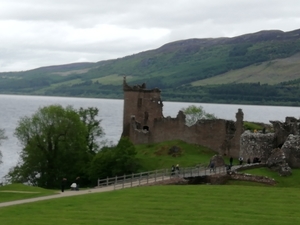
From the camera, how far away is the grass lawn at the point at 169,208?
29219 mm

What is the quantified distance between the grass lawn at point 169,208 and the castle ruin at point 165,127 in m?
30.5

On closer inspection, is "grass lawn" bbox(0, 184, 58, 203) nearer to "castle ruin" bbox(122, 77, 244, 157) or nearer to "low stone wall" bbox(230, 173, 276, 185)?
"low stone wall" bbox(230, 173, 276, 185)

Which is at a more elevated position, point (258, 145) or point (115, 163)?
point (258, 145)

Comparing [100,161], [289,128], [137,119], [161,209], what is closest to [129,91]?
[137,119]

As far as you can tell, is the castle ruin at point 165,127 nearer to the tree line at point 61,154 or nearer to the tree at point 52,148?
the tree line at point 61,154

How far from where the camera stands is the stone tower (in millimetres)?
82938

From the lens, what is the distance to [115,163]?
214 ft

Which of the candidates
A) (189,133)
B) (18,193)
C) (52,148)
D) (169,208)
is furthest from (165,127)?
(169,208)

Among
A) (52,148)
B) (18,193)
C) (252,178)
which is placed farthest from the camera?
(52,148)

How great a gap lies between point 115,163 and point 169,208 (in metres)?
33.4

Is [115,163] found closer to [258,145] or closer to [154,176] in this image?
[154,176]

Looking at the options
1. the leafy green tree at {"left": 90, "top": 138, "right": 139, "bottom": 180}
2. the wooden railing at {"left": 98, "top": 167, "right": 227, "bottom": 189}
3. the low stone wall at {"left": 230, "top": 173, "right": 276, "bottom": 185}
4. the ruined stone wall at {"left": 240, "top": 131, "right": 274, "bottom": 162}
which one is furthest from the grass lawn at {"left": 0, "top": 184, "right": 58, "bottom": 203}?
the ruined stone wall at {"left": 240, "top": 131, "right": 274, "bottom": 162}

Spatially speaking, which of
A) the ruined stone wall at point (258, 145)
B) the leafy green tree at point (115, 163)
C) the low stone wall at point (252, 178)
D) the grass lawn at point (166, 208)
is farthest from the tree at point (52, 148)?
the grass lawn at point (166, 208)

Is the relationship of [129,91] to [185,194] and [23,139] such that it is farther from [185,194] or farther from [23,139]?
[185,194]
